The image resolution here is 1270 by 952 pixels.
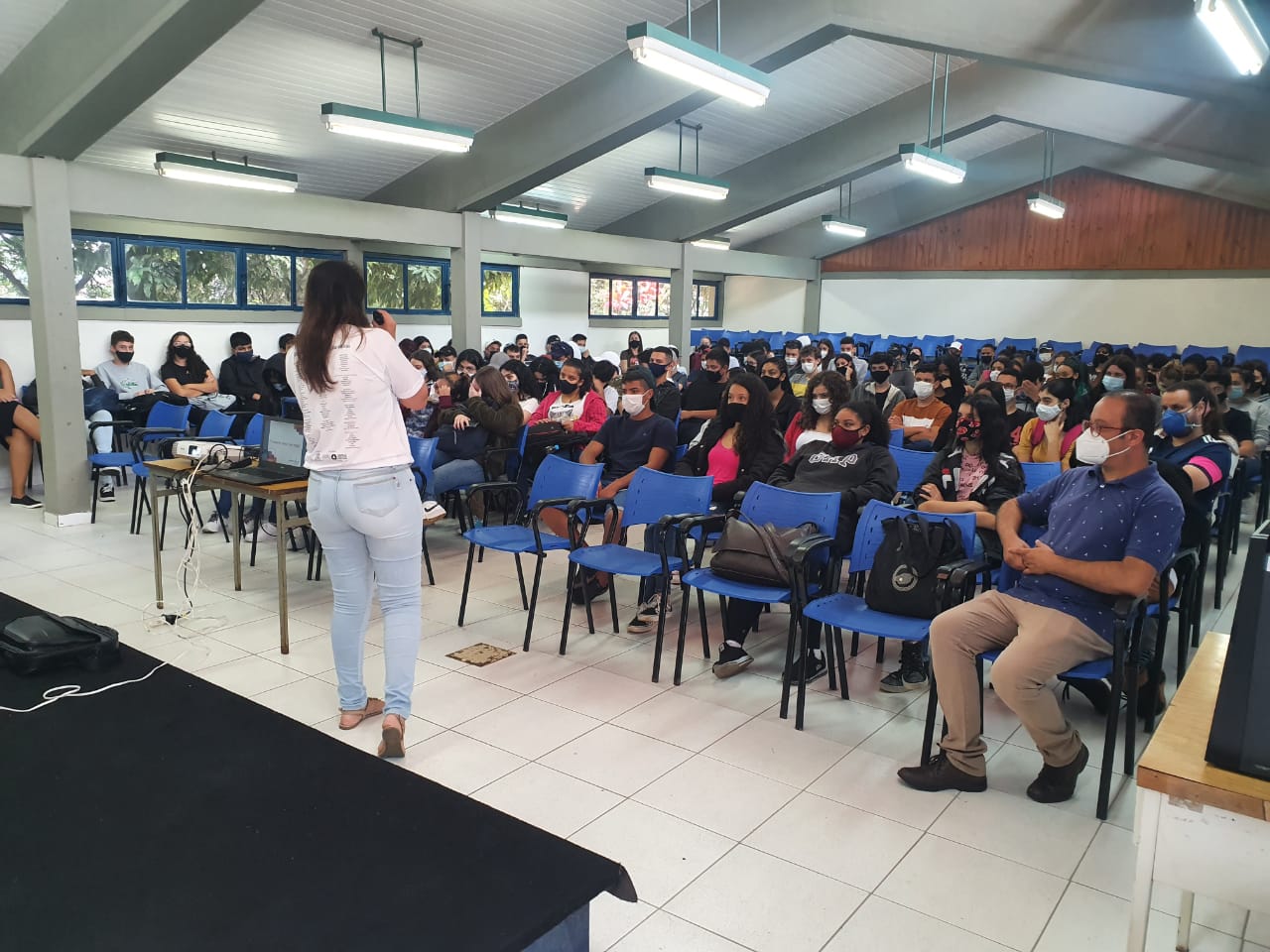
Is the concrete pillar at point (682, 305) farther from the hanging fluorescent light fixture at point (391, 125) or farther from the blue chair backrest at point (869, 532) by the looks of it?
the blue chair backrest at point (869, 532)

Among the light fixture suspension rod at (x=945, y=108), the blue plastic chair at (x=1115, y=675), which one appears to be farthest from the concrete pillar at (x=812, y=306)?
the blue plastic chair at (x=1115, y=675)

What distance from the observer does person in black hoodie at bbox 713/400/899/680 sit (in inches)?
153

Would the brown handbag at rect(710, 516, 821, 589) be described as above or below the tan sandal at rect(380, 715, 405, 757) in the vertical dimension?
above

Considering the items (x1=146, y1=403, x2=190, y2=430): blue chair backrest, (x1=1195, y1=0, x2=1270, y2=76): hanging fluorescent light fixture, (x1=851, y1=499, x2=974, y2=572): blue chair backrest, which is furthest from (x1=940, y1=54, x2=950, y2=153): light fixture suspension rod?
(x1=146, y1=403, x2=190, y2=430): blue chair backrest

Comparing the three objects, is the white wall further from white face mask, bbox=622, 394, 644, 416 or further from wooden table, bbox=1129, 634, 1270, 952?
wooden table, bbox=1129, 634, 1270, 952

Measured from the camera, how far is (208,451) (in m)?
4.32

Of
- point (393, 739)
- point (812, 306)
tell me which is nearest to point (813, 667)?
point (393, 739)

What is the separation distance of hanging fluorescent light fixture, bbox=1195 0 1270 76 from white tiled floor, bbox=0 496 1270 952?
2.75m

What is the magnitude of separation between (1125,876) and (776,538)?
5.15 ft

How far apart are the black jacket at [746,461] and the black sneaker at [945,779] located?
188 cm

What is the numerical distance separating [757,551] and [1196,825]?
2088 millimetres

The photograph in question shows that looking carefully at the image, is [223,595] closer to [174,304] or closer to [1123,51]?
[174,304]

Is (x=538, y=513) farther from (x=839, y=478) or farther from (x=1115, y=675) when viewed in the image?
(x=1115, y=675)

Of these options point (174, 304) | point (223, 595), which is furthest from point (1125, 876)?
point (174, 304)
